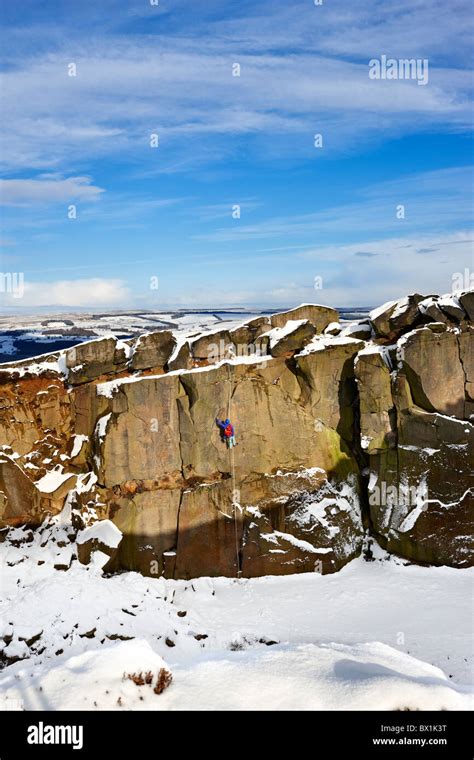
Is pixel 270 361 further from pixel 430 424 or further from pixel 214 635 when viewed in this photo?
pixel 214 635

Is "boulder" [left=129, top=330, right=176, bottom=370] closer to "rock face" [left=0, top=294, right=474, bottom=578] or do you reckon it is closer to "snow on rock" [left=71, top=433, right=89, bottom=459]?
"rock face" [left=0, top=294, right=474, bottom=578]

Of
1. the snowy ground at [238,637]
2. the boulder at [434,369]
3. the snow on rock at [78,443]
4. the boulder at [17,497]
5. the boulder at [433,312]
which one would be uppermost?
the boulder at [433,312]

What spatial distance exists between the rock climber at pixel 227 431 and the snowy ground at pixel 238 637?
525 centimetres

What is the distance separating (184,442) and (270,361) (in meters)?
4.75

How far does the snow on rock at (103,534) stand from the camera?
20.6 metres

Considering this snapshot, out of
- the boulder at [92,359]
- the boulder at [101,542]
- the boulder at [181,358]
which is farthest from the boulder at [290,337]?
the boulder at [101,542]

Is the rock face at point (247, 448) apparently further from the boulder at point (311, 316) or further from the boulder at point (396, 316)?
the boulder at point (311, 316)

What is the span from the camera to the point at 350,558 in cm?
2238

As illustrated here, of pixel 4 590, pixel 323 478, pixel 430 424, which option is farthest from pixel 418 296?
pixel 4 590

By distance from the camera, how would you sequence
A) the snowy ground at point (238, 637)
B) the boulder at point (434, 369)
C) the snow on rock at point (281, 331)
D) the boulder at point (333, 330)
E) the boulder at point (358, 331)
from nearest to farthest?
1. the snowy ground at point (238, 637)
2. the boulder at point (434, 369)
3. the snow on rock at point (281, 331)
4. the boulder at point (358, 331)
5. the boulder at point (333, 330)

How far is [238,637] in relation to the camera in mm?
17562

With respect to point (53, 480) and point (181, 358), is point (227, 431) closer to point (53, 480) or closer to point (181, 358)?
point (181, 358)

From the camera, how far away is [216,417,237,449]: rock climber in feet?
71.6
